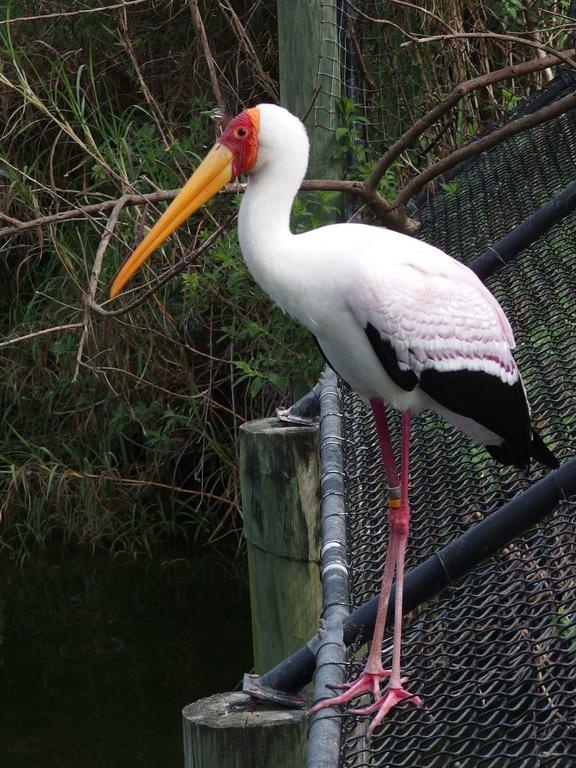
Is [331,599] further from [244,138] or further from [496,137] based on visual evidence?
[496,137]

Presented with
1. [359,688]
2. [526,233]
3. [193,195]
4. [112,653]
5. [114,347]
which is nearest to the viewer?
[359,688]

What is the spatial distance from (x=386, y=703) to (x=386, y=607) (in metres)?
0.19

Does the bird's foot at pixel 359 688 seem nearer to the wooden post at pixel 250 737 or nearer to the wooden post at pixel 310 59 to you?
the wooden post at pixel 250 737

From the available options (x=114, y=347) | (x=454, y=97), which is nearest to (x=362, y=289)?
(x=454, y=97)

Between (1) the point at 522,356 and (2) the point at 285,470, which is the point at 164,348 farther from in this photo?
(1) the point at 522,356

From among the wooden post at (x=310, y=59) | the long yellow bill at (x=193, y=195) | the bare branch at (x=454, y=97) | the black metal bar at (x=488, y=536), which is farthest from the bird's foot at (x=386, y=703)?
the wooden post at (x=310, y=59)

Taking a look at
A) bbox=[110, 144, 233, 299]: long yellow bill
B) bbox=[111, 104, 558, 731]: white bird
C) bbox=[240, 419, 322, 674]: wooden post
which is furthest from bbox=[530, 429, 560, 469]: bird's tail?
bbox=[240, 419, 322, 674]: wooden post

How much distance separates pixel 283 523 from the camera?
11.2 feet

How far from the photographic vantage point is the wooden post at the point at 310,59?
4.18m

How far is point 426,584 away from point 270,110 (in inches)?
36.1

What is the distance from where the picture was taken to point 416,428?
3.05 meters

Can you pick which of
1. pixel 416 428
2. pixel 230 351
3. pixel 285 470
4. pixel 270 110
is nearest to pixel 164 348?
pixel 230 351

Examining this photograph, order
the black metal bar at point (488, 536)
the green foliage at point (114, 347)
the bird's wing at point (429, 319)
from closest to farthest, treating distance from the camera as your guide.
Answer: the black metal bar at point (488, 536) → the bird's wing at point (429, 319) → the green foliage at point (114, 347)

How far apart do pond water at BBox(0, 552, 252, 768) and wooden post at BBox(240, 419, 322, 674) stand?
1.50m
